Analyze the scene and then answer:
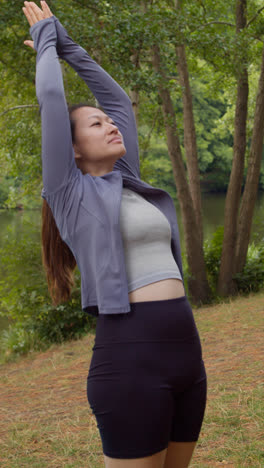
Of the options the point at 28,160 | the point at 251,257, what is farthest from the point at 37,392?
the point at 251,257

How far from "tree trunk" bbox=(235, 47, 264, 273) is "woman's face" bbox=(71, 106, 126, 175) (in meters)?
7.95

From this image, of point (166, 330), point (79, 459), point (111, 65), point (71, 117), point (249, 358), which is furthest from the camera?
point (111, 65)

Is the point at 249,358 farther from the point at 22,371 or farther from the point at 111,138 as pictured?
the point at 111,138

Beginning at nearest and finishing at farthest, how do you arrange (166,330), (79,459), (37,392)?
(166,330), (79,459), (37,392)

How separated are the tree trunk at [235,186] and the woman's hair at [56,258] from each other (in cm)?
800

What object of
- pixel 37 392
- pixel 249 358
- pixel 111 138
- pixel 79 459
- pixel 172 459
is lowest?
pixel 37 392

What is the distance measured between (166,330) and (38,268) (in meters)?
7.40

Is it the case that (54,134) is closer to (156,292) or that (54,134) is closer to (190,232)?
(156,292)

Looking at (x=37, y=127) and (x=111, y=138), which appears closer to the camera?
(x=111, y=138)

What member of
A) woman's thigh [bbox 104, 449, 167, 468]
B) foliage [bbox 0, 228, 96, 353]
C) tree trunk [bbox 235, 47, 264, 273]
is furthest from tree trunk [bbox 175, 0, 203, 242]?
woman's thigh [bbox 104, 449, 167, 468]

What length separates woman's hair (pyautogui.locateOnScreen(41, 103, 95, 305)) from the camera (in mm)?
2014

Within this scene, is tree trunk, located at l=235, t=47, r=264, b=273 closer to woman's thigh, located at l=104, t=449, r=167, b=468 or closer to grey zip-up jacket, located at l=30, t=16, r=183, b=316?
grey zip-up jacket, located at l=30, t=16, r=183, b=316

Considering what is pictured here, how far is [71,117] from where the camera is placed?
2002 millimetres

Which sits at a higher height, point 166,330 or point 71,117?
point 71,117
